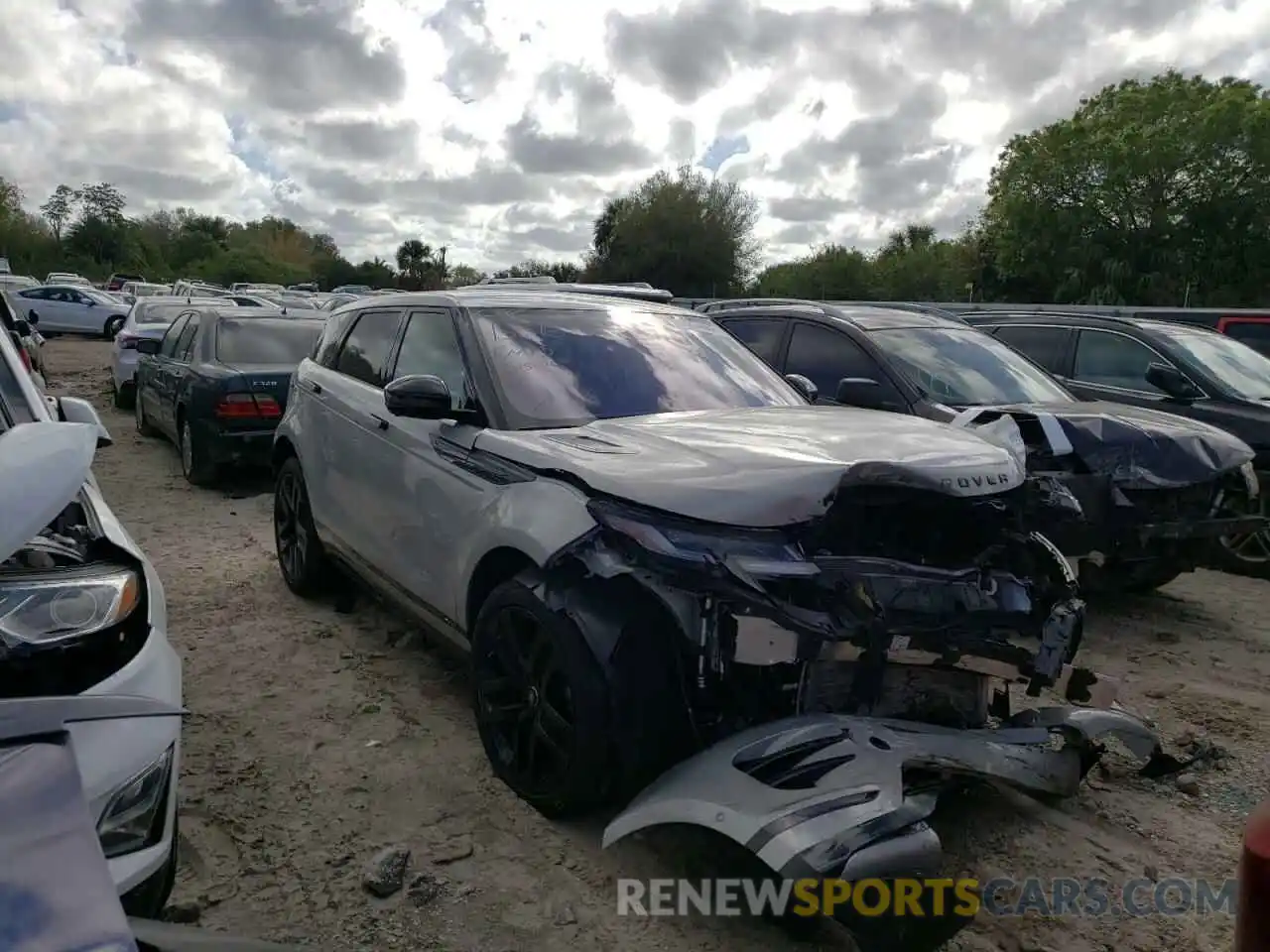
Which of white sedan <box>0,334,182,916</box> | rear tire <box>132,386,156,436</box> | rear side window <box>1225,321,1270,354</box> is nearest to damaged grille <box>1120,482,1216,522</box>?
white sedan <box>0,334,182,916</box>

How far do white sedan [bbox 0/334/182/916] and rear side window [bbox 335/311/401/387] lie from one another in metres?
2.42

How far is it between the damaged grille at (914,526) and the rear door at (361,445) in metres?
2.10

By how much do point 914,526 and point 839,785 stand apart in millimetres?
963

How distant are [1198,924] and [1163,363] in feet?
18.9

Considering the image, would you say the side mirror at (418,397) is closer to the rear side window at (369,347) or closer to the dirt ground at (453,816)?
the rear side window at (369,347)

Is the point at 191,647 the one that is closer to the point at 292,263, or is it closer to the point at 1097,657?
the point at 1097,657

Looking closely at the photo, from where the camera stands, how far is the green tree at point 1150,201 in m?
30.4

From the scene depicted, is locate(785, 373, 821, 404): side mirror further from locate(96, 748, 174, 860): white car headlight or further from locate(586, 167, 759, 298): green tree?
locate(586, 167, 759, 298): green tree

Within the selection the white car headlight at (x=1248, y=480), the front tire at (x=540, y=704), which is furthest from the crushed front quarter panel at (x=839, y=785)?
the white car headlight at (x=1248, y=480)

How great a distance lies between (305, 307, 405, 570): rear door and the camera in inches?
172

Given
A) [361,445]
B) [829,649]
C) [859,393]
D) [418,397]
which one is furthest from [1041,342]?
[829,649]

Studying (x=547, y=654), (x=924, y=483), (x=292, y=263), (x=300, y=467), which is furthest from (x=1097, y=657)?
(x=292, y=263)

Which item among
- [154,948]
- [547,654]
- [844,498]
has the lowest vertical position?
[547,654]

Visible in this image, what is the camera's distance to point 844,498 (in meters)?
2.87
